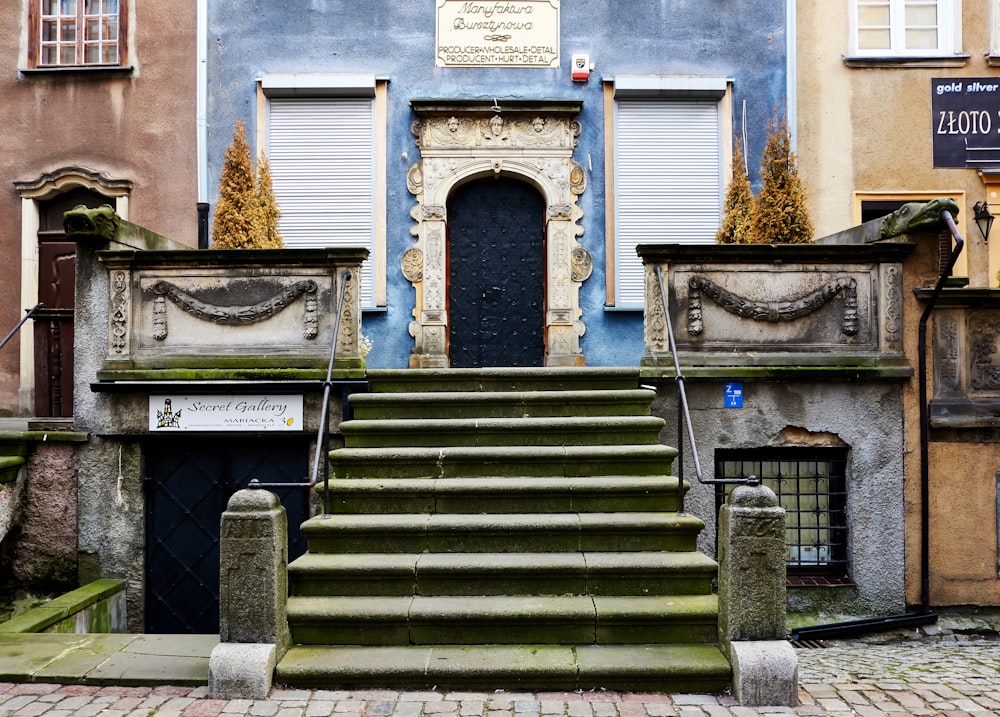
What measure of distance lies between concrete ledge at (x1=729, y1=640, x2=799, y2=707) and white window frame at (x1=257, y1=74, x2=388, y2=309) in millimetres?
7092

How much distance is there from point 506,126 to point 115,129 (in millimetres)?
5007

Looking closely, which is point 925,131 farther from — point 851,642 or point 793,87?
point 851,642

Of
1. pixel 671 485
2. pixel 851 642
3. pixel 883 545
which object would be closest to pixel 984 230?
pixel 883 545

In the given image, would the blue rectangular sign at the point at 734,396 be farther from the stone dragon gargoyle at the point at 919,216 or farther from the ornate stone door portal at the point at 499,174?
the ornate stone door portal at the point at 499,174

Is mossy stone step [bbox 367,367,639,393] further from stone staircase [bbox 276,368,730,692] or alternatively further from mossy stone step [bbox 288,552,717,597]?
mossy stone step [bbox 288,552,717,597]

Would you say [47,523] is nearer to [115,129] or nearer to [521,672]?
[521,672]

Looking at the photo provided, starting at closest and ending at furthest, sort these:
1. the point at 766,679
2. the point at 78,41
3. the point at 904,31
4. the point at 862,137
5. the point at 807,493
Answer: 1. the point at 766,679
2. the point at 807,493
3. the point at 862,137
4. the point at 904,31
5. the point at 78,41

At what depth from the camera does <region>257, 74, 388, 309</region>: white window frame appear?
10.3 meters

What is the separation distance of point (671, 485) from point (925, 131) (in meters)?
7.16

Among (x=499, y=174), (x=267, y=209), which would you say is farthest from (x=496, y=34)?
(x=267, y=209)

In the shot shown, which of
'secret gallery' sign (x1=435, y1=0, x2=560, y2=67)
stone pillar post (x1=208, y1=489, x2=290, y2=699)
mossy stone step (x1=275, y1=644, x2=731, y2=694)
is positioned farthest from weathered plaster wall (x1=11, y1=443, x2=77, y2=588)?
'secret gallery' sign (x1=435, y1=0, x2=560, y2=67)

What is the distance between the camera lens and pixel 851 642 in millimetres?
6527

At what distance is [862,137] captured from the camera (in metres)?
10.3

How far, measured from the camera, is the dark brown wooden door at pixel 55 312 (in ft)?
Answer: 27.6
